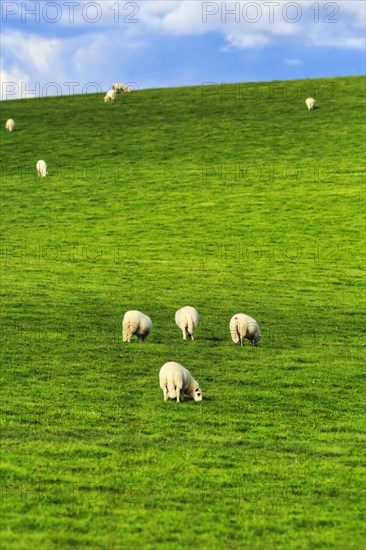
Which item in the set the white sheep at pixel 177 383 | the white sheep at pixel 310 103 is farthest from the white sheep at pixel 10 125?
the white sheep at pixel 177 383

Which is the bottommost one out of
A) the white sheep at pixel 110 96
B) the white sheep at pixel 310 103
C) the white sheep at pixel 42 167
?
the white sheep at pixel 42 167

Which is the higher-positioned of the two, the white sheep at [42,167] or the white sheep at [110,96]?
the white sheep at [110,96]

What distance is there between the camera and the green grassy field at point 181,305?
43.1 ft

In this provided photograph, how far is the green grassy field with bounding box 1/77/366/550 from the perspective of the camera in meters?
13.1

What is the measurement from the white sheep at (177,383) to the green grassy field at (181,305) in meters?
0.38

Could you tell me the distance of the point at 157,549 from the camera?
11.3 m

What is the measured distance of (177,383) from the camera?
19734mm

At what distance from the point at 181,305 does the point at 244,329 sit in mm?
7071

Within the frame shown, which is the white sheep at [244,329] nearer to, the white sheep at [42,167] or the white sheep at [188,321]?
the white sheep at [188,321]

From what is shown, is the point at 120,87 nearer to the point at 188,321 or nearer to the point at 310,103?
the point at 310,103

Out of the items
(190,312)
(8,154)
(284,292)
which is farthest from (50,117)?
(190,312)

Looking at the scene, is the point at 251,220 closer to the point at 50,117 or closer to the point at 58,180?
the point at 58,180

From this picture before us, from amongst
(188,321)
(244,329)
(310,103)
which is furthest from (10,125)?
(244,329)

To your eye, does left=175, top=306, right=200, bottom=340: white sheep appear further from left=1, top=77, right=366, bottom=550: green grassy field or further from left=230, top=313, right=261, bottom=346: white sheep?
left=230, top=313, right=261, bottom=346: white sheep
